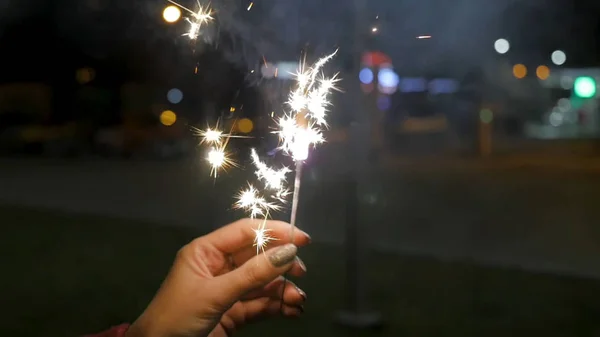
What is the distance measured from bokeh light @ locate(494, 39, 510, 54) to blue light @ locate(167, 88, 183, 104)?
8487 mm

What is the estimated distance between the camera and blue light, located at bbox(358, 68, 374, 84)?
5.13 meters

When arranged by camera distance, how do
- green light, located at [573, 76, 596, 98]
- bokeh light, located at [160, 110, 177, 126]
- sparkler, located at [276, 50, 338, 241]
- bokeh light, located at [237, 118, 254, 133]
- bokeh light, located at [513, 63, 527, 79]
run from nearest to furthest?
sparkler, located at [276, 50, 338, 241] → bokeh light, located at [237, 118, 254, 133] → green light, located at [573, 76, 596, 98] → bokeh light, located at [160, 110, 177, 126] → bokeh light, located at [513, 63, 527, 79]

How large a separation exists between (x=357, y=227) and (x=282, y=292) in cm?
304

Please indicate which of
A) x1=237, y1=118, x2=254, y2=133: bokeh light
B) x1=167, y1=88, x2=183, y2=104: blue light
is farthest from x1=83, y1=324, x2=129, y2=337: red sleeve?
x1=167, y1=88, x2=183, y2=104: blue light

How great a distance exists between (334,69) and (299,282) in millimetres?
1812

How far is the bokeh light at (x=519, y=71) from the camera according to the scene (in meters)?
25.0

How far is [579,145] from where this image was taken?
2288 centimetres

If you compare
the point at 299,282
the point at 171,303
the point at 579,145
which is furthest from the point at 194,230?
the point at 579,145

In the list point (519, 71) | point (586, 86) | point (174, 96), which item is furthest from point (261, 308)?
point (519, 71)

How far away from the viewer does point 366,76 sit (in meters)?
5.97

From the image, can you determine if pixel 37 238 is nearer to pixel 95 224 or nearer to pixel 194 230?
pixel 95 224

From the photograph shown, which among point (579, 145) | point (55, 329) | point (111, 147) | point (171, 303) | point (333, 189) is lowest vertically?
point (55, 329)

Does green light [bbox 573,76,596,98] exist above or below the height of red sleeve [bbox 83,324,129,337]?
above

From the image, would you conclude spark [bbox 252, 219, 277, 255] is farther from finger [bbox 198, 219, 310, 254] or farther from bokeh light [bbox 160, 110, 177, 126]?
bokeh light [bbox 160, 110, 177, 126]
